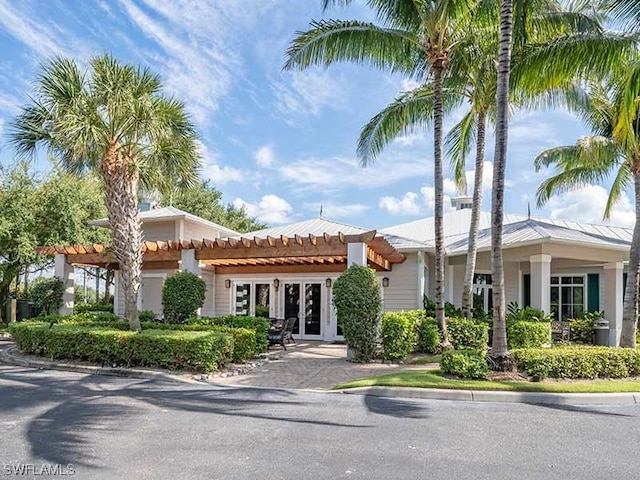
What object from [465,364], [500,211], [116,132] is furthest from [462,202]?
[116,132]

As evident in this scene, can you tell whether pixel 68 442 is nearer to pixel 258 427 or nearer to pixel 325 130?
pixel 258 427

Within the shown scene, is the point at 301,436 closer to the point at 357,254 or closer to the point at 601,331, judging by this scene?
the point at 357,254

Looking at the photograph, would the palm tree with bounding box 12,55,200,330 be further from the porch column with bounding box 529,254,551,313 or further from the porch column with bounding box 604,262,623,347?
the porch column with bounding box 604,262,623,347

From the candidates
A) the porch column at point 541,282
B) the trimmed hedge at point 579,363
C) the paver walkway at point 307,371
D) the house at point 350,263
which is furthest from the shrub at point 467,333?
the trimmed hedge at point 579,363

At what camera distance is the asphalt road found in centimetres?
487

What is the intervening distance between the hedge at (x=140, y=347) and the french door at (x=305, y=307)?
7.38 metres

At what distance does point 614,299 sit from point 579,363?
26.6 feet

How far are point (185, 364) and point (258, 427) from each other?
4.51 meters

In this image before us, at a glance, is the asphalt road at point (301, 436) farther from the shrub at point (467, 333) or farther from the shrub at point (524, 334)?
the shrub at point (467, 333)

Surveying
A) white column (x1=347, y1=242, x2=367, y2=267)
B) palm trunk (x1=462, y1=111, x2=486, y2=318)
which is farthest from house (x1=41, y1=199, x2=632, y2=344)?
palm trunk (x1=462, y1=111, x2=486, y2=318)

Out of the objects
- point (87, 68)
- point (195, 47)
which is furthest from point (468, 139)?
point (87, 68)

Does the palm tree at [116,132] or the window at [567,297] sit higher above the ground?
the palm tree at [116,132]

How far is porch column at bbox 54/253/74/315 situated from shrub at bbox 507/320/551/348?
14.7m

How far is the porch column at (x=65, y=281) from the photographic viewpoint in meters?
17.4
